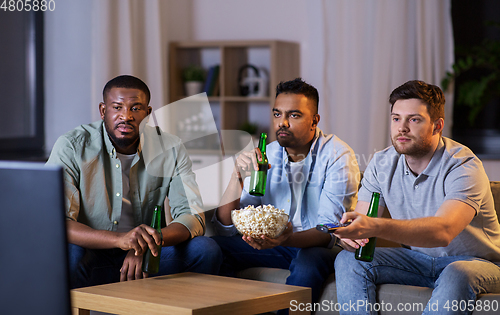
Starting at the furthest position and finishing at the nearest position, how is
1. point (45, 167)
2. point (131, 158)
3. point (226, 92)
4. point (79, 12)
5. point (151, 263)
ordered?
point (226, 92), point (79, 12), point (131, 158), point (151, 263), point (45, 167)

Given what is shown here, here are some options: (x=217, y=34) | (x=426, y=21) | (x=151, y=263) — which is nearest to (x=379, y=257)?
(x=151, y=263)

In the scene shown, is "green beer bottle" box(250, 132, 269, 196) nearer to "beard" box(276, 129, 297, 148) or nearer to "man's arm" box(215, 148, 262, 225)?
"man's arm" box(215, 148, 262, 225)

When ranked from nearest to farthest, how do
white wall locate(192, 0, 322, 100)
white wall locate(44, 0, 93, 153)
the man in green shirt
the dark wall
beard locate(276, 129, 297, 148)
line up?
the man in green shirt
beard locate(276, 129, 297, 148)
white wall locate(44, 0, 93, 153)
the dark wall
white wall locate(192, 0, 322, 100)

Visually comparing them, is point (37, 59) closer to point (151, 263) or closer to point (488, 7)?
point (151, 263)

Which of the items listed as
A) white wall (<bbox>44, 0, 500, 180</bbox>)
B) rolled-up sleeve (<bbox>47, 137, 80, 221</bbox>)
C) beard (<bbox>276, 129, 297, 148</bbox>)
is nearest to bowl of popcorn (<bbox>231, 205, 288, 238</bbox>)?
beard (<bbox>276, 129, 297, 148</bbox>)

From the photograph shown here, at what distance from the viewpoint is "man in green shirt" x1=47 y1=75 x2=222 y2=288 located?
1.84 m

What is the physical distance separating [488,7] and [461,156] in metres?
2.50

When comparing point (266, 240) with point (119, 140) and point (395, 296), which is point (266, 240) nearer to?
point (395, 296)

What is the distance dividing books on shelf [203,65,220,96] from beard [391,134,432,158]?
2411 mm

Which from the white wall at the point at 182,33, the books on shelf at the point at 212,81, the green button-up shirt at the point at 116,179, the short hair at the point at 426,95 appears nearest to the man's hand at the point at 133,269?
the green button-up shirt at the point at 116,179

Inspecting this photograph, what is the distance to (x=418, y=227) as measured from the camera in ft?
4.72

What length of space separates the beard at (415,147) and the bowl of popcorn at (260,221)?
0.46 m

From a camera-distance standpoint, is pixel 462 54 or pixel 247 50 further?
pixel 247 50

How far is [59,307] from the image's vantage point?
59 centimetres
